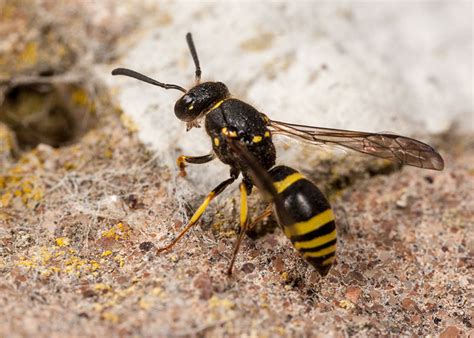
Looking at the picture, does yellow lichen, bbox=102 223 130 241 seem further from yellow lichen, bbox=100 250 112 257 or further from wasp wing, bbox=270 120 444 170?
wasp wing, bbox=270 120 444 170

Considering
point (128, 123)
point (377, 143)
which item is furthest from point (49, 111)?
point (377, 143)

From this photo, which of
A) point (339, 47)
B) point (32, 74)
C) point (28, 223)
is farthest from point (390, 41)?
point (28, 223)

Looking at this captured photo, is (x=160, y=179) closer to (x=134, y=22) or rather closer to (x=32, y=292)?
(x=32, y=292)

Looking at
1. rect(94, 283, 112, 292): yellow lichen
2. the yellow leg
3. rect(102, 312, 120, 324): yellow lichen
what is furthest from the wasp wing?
rect(102, 312, 120, 324): yellow lichen

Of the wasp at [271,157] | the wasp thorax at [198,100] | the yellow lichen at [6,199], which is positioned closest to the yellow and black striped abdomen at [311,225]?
the wasp at [271,157]

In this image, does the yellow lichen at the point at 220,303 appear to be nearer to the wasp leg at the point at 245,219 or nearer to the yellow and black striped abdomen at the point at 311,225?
the wasp leg at the point at 245,219

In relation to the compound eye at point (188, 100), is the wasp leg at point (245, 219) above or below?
below
